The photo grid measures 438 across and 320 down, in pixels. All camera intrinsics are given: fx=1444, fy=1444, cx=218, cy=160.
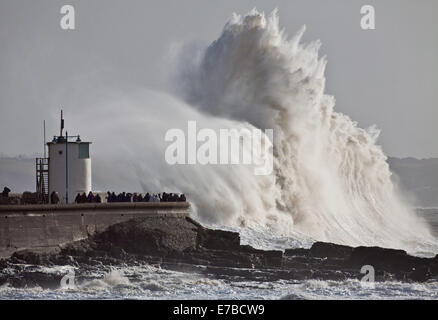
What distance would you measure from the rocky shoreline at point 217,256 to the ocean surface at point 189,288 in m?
0.37

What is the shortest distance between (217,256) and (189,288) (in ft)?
8.16

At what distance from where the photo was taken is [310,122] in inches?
1933

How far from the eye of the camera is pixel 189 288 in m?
35.0

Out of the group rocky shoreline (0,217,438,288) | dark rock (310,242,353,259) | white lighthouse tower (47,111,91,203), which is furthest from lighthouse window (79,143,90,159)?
dark rock (310,242,353,259)

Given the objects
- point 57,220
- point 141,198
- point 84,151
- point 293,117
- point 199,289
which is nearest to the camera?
point 199,289

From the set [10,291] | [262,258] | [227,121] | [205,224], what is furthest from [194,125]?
[10,291]

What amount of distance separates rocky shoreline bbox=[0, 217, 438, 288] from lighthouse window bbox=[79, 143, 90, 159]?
2.11 meters

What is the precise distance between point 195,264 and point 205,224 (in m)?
3.91

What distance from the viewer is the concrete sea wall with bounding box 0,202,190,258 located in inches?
1378

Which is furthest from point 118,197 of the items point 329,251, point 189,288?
point 329,251

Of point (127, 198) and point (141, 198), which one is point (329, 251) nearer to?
point (141, 198)

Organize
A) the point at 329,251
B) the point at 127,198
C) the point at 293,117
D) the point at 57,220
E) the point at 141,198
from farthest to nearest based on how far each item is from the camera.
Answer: the point at 293,117, the point at 141,198, the point at 329,251, the point at 127,198, the point at 57,220

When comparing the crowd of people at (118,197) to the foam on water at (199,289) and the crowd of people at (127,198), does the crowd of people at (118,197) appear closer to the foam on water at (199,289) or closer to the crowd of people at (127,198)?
the crowd of people at (127,198)
